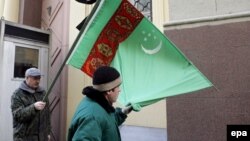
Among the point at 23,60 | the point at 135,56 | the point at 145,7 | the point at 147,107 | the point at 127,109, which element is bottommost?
the point at 147,107

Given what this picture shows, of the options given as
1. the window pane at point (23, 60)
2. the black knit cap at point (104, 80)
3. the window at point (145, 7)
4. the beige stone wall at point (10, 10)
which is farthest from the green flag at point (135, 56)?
the beige stone wall at point (10, 10)

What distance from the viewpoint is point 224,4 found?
426 centimetres

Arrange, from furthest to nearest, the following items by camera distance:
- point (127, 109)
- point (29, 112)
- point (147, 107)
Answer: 1. point (147, 107)
2. point (29, 112)
3. point (127, 109)

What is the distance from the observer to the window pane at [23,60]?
5.51 m

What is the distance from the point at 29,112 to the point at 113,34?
1464mm

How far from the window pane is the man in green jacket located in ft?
11.4

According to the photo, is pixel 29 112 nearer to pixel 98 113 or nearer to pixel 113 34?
pixel 113 34

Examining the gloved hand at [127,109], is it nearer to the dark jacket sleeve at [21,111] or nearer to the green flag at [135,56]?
the green flag at [135,56]

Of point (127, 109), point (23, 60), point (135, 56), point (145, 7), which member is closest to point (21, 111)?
point (127, 109)

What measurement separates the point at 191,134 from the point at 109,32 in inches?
80.2

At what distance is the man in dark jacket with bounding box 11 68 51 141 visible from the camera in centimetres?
370

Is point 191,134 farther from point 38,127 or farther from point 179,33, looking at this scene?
point 38,127

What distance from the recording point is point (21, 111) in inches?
146

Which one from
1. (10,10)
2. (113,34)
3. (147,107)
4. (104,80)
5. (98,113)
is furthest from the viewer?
(10,10)
